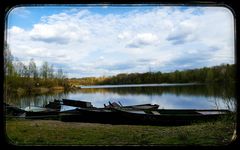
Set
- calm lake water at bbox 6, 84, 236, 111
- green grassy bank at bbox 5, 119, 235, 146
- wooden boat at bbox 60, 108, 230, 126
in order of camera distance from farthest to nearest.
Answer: calm lake water at bbox 6, 84, 236, 111, wooden boat at bbox 60, 108, 230, 126, green grassy bank at bbox 5, 119, 235, 146

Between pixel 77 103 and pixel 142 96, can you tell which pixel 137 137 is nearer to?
pixel 77 103

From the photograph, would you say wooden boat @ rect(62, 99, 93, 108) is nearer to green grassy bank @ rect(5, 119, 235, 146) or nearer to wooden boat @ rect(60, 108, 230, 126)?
wooden boat @ rect(60, 108, 230, 126)

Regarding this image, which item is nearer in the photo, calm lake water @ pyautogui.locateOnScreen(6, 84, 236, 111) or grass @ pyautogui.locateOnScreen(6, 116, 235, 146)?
grass @ pyautogui.locateOnScreen(6, 116, 235, 146)

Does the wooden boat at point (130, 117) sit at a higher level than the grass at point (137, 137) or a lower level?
lower

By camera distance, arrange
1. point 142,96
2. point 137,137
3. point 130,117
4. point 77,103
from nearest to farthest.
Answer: point 137,137, point 130,117, point 77,103, point 142,96

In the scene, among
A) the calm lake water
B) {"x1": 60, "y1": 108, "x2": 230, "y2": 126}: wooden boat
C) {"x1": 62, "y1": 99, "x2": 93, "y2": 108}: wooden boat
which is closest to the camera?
{"x1": 60, "y1": 108, "x2": 230, "y2": 126}: wooden boat

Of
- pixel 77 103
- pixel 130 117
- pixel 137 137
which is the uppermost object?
pixel 77 103

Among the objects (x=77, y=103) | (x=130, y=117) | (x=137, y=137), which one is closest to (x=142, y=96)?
(x=77, y=103)

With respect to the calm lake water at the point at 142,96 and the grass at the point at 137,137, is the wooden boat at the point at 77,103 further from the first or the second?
the grass at the point at 137,137

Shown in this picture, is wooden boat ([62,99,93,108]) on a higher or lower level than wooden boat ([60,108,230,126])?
higher

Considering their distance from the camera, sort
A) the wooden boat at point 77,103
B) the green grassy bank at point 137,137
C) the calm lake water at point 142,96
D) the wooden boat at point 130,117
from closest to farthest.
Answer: the green grassy bank at point 137,137 < the wooden boat at point 130,117 < the wooden boat at point 77,103 < the calm lake water at point 142,96

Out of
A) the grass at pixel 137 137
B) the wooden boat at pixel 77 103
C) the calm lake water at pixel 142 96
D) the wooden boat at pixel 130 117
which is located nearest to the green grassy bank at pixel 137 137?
the grass at pixel 137 137

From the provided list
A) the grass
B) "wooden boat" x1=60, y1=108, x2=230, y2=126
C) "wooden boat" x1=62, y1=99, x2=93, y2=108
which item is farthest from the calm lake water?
the grass
